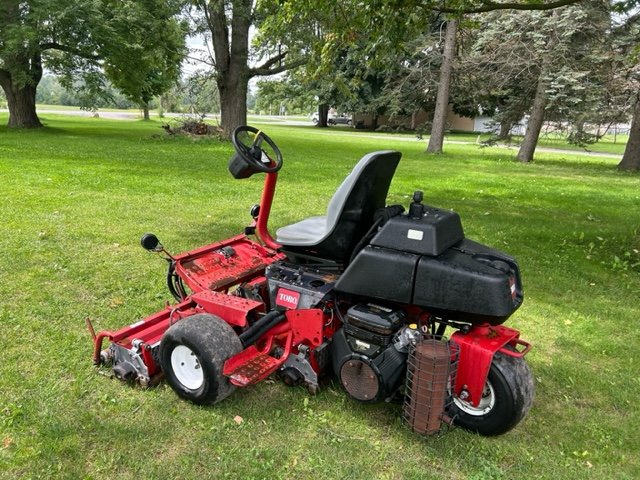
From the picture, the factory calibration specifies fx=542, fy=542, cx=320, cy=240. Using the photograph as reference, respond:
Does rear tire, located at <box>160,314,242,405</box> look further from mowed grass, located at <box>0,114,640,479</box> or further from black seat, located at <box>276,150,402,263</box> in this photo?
black seat, located at <box>276,150,402,263</box>

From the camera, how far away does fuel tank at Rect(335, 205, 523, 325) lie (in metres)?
2.60

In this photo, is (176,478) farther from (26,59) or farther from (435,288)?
(26,59)

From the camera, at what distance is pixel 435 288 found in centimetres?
265

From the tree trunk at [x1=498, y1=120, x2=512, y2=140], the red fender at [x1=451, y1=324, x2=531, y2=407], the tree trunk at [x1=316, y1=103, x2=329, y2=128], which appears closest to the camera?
the red fender at [x1=451, y1=324, x2=531, y2=407]

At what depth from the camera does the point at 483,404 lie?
2.91 metres

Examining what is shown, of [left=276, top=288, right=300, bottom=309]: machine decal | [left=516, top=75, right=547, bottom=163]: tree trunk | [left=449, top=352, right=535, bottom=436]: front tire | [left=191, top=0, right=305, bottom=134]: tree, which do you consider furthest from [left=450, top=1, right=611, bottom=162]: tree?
[left=449, top=352, right=535, bottom=436]: front tire

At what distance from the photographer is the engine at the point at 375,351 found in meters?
2.81

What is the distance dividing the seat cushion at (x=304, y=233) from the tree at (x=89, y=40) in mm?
16928

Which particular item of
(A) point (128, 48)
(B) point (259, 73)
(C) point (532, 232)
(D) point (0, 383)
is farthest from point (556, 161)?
(D) point (0, 383)

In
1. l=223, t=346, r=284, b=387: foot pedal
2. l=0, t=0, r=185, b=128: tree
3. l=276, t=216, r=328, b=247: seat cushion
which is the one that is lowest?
l=223, t=346, r=284, b=387: foot pedal

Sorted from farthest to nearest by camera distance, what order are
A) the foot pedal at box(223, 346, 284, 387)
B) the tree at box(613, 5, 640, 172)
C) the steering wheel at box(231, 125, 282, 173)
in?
the tree at box(613, 5, 640, 172)
the steering wheel at box(231, 125, 282, 173)
the foot pedal at box(223, 346, 284, 387)

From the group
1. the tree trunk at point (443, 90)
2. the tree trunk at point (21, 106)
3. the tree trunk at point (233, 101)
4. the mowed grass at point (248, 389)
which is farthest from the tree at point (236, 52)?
the mowed grass at point (248, 389)

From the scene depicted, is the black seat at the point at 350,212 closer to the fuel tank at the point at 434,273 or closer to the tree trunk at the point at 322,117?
the fuel tank at the point at 434,273

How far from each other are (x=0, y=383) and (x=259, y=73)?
18.4m
